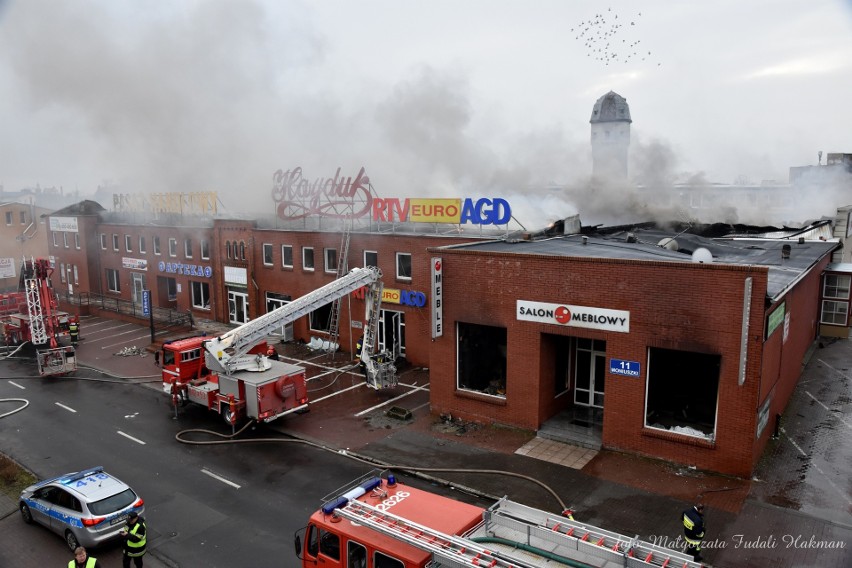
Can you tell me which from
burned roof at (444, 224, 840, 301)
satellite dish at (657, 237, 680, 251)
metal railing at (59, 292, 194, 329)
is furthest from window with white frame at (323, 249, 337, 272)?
satellite dish at (657, 237, 680, 251)

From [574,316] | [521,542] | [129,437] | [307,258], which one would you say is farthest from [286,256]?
[521,542]

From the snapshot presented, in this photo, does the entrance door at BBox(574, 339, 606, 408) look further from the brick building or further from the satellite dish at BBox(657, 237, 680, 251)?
the satellite dish at BBox(657, 237, 680, 251)

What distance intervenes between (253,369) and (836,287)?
21315 millimetres

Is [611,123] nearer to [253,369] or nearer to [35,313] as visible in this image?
[253,369]

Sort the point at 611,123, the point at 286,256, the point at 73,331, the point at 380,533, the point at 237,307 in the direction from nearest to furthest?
the point at 380,533 → the point at 286,256 → the point at 73,331 → the point at 237,307 → the point at 611,123

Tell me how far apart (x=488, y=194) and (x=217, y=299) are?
583 inches

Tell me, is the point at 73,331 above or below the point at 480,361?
below

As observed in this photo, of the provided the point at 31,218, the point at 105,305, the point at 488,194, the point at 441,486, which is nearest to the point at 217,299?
the point at 105,305

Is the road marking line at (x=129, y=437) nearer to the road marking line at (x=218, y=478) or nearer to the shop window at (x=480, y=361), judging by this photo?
the road marking line at (x=218, y=478)

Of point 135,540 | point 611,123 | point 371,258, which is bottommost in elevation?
point 135,540

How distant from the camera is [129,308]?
33.0 m

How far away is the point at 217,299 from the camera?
99.2 feet

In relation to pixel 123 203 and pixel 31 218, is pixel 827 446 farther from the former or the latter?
pixel 31 218

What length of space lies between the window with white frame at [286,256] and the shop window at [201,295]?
21.7 ft
